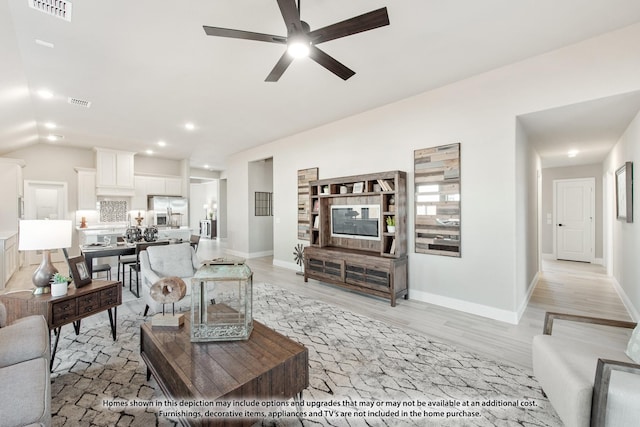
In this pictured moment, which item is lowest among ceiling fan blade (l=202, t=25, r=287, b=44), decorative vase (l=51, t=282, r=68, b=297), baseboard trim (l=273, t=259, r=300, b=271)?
baseboard trim (l=273, t=259, r=300, b=271)

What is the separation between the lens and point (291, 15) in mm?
1970

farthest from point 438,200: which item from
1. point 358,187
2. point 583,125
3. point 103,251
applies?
point 103,251

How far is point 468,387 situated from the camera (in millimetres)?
2092

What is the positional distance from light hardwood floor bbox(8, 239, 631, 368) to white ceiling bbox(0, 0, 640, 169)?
242cm

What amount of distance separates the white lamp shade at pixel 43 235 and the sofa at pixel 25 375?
596 millimetres

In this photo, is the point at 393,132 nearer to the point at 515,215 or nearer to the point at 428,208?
the point at 428,208

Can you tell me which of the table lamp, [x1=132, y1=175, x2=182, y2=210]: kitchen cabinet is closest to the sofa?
the table lamp

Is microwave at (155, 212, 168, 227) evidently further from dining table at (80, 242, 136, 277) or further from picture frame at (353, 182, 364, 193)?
picture frame at (353, 182, 364, 193)

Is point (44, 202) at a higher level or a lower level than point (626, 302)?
higher

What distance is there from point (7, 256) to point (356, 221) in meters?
6.11

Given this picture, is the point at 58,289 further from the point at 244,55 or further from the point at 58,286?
the point at 244,55

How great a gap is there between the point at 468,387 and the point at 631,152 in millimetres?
3671

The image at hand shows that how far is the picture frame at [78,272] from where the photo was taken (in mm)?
2596

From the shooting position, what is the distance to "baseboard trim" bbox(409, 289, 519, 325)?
3.28 meters
